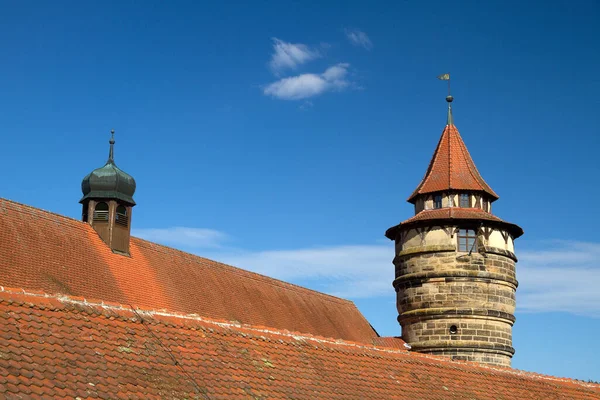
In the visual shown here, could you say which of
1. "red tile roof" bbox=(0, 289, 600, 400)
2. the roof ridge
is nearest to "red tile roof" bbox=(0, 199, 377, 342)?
the roof ridge

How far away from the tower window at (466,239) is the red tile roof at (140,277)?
5772 mm

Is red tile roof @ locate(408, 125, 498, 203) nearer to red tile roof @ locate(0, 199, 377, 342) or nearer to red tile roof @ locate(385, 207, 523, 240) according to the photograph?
red tile roof @ locate(385, 207, 523, 240)

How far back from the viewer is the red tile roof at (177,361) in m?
8.08

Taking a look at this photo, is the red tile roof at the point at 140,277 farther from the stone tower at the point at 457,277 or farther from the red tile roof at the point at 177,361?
the red tile roof at the point at 177,361

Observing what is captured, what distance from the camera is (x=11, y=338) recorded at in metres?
8.16

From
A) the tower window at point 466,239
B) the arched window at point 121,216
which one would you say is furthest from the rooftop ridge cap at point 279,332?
the arched window at point 121,216

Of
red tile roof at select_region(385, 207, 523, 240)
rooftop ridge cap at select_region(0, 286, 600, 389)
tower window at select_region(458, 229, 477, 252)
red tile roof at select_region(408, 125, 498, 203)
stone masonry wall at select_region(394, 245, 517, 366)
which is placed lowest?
rooftop ridge cap at select_region(0, 286, 600, 389)

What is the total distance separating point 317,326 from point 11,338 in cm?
2064

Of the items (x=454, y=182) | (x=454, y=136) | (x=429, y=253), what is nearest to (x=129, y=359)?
(x=429, y=253)

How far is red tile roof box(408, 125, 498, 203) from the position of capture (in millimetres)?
26922

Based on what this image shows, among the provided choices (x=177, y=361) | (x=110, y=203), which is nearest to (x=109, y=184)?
(x=110, y=203)

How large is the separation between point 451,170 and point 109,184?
11.1m

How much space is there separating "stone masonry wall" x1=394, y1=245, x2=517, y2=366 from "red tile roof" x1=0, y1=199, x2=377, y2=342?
4048mm

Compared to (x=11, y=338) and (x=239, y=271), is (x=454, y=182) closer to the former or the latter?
(x=239, y=271)
